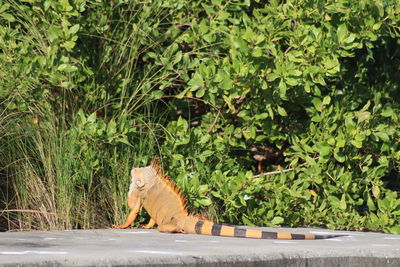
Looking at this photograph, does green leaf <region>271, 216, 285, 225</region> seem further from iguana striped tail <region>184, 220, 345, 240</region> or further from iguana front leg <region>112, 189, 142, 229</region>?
iguana front leg <region>112, 189, 142, 229</region>

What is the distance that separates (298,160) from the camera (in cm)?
716

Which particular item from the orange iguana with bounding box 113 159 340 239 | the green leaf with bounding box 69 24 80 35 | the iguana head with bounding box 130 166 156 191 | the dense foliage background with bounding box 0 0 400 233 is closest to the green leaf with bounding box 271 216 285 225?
the dense foliage background with bounding box 0 0 400 233

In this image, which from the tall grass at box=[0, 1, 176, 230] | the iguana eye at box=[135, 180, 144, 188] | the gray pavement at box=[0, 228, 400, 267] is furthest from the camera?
the tall grass at box=[0, 1, 176, 230]

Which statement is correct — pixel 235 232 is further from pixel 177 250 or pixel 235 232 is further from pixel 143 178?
pixel 177 250

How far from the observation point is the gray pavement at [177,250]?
13.0 ft

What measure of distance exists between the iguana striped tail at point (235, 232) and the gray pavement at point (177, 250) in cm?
12

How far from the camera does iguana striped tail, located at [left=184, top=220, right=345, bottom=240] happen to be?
5395 millimetres

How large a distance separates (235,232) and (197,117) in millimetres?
1816

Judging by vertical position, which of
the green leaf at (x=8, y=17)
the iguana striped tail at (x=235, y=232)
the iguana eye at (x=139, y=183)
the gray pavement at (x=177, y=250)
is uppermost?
the green leaf at (x=8, y=17)

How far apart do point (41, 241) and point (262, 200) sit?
2.51 meters

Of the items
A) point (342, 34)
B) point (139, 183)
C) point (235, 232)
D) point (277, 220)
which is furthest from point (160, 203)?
point (342, 34)

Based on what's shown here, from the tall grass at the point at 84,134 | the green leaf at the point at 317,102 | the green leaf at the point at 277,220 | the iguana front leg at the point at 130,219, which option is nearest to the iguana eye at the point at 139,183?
the iguana front leg at the point at 130,219

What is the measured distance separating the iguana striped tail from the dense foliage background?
562mm

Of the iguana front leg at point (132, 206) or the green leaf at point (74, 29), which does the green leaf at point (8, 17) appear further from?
the iguana front leg at point (132, 206)
